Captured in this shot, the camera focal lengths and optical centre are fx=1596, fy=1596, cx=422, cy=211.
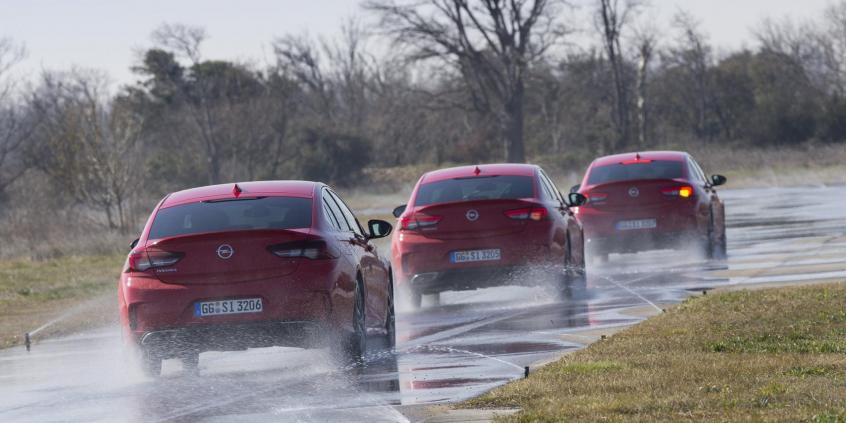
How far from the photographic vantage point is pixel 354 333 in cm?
1170

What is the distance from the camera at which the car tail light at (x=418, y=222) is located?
16.7 meters

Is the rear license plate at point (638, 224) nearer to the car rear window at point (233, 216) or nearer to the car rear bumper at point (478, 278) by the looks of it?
the car rear bumper at point (478, 278)

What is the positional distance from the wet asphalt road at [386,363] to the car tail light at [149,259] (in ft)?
2.50

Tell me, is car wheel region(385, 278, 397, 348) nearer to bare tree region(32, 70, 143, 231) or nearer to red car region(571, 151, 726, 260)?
red car region(571, 151, 726, 260)

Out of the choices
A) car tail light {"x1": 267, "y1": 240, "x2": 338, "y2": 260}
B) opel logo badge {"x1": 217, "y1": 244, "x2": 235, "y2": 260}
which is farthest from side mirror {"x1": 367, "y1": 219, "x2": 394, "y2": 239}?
opel logo badge {"x1": 217, "y1": 244, "x2": 235, "y2": 260}

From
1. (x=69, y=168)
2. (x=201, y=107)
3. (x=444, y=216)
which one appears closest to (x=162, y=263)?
(x=444, y=216)

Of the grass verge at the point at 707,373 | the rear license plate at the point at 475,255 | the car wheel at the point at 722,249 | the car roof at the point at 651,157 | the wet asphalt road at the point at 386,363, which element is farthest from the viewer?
the car wheel at the point at 722,249

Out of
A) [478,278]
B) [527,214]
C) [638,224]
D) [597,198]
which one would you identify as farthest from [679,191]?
[478,278]

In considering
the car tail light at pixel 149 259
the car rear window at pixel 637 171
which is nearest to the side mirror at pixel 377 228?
the car tail light at pixel 149 259

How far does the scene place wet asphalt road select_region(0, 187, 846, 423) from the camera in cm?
964

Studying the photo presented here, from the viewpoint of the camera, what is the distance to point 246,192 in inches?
476

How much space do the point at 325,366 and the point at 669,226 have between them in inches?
415

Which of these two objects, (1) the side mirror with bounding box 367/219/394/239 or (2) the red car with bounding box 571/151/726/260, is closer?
(1) the side mirror with bounding box 367/219/394/239

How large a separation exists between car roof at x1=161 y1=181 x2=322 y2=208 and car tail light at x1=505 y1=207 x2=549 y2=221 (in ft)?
14.8
